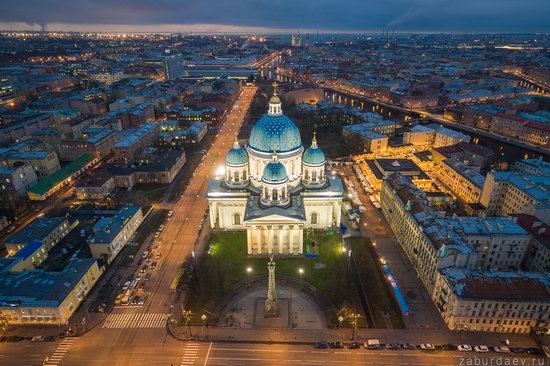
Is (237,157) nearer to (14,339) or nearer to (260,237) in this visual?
(260,237)

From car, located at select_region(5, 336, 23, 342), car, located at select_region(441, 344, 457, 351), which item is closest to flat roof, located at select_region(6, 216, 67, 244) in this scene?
car, located at select_region(5, 336, 23, 342)

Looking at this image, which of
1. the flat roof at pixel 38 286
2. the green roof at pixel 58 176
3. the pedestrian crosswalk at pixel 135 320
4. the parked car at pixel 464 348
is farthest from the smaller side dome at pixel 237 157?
the green roof at pixel 58 176

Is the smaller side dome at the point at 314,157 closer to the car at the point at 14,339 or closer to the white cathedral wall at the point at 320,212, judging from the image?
the white cathedral wall at the point at 320,212

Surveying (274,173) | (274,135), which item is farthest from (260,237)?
(274,135)

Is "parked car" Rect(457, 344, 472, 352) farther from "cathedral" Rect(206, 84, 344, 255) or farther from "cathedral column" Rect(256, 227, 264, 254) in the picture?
"cathedral column" Rect(256, 227, 264, 254)

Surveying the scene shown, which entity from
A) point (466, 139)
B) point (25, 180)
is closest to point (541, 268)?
point (466, 139)

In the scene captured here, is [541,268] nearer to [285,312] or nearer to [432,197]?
[432,197]

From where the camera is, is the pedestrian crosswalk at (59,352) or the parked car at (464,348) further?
the parked car at (464,348)
